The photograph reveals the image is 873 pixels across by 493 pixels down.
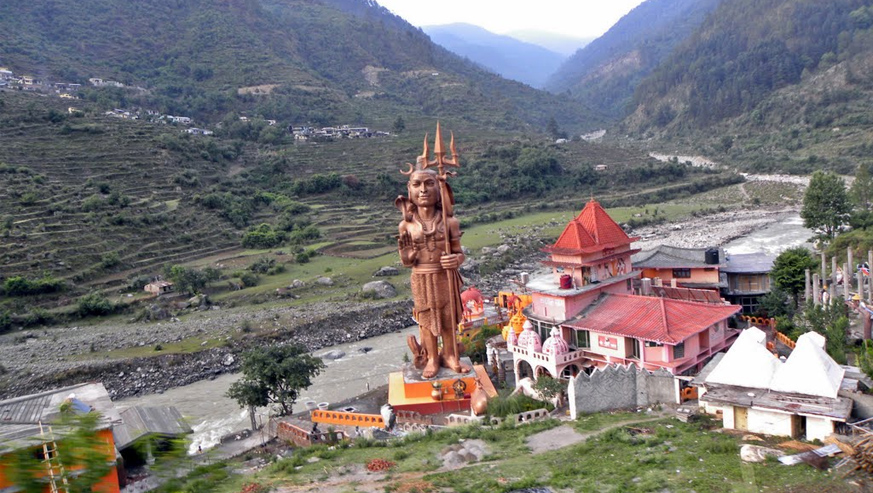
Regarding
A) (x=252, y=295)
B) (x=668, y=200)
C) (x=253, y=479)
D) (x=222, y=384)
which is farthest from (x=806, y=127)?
(x=253, y=479)

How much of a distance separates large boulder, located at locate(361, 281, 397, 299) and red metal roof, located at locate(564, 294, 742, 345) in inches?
657

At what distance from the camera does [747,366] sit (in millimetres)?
11695

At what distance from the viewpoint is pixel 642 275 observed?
68.4 feet

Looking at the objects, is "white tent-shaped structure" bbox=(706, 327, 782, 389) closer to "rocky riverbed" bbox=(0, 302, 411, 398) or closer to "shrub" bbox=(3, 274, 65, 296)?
"rocky riverbed" bbox=(0, 302, 411, 398)

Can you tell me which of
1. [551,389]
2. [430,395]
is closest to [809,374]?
[551,389]

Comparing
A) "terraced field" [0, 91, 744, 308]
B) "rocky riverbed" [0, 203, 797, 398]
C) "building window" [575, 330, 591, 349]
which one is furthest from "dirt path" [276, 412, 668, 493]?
"terraced field" [0, 91, 744, 308]

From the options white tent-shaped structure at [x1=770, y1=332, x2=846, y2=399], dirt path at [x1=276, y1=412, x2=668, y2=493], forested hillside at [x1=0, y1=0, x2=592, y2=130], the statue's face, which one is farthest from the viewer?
forested hillside at [x1=0, y1=0, x2=592, y2=130]

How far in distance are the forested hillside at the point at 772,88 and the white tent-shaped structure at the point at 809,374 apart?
52.4m

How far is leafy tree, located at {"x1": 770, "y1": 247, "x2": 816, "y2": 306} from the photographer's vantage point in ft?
68.0

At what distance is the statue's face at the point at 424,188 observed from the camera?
14242 millimetres

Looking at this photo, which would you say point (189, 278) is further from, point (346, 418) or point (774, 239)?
point (774, 239)

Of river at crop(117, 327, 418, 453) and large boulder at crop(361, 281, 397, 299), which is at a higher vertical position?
large boulder at crop(361, 281, 397, 299)

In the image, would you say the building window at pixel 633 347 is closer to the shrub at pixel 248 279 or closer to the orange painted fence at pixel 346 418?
the orange painted fence at pixel 346 418

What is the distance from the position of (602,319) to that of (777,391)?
202 inches
